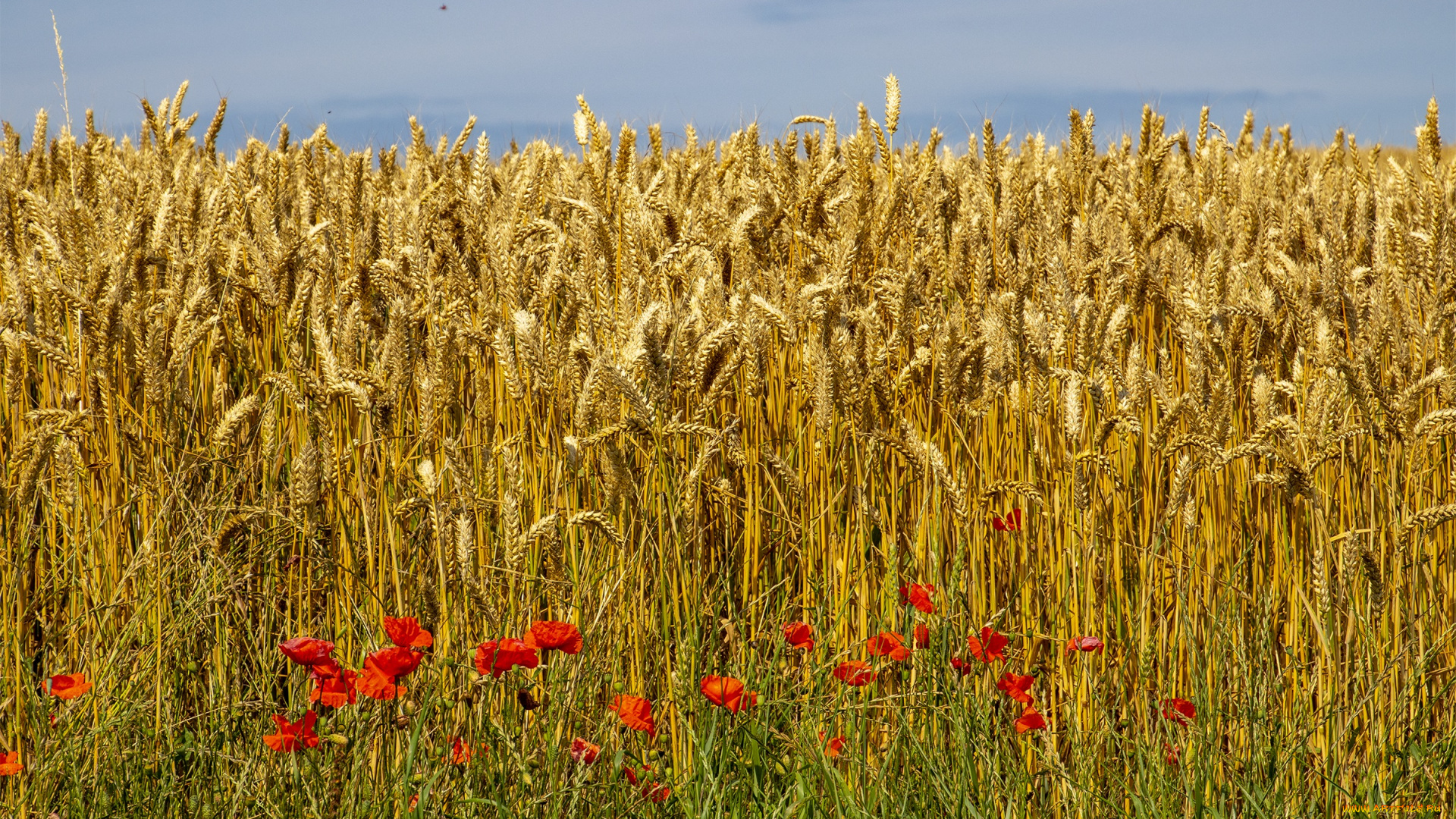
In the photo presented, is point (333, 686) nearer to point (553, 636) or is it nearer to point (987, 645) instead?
point (553, 636)

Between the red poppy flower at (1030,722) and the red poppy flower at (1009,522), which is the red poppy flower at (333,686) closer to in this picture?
the red poppy flower at (1030,722)

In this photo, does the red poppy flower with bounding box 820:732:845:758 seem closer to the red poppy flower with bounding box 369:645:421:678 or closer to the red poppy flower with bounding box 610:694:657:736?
the red poppy flower with bounding box 610:694:657:736

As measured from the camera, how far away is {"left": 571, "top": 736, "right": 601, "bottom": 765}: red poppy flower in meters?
1.31

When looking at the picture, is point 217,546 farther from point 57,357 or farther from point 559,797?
point 559,797

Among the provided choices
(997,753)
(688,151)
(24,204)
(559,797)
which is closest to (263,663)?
(559,797)

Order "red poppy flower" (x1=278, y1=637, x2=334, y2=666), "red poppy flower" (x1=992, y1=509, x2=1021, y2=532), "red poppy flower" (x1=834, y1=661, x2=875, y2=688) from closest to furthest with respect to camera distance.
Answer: "red poppy flower" (x1=278, y1=637, x2=334, y2=666), "red poppy flower" (x1=834, y1=661, x2=875, y2=688), "red poppy flower" (x1=992, y1=509, x2=1021, y2=532)

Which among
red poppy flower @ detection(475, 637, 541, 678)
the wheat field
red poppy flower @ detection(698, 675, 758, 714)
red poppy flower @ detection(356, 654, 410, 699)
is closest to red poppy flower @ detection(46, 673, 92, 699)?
the wheat field

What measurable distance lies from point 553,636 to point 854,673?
0.40m

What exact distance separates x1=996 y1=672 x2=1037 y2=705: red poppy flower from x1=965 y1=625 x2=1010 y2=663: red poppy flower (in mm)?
33

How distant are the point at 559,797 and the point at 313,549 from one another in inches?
31.0

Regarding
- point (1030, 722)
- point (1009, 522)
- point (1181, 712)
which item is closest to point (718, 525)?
point (1009, 522)

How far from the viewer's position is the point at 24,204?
3.00m

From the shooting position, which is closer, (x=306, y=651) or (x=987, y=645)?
(x=306, y=651)

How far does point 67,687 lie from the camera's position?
138cm
